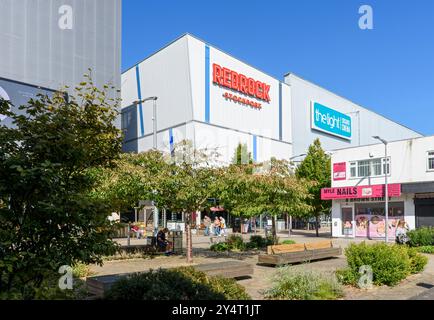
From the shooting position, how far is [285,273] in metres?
9.52

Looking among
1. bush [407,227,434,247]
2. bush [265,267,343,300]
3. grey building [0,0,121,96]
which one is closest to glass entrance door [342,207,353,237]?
bush [407,227,434,247]

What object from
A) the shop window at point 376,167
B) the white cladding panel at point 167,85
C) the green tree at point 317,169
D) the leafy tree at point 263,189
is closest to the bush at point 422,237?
the leafy tree at point 263,189

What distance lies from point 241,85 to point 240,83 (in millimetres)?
262

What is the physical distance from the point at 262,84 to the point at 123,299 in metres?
47.6

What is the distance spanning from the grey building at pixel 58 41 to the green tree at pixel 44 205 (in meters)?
33.7

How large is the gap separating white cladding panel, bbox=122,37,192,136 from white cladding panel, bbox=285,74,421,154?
18932 millimetres

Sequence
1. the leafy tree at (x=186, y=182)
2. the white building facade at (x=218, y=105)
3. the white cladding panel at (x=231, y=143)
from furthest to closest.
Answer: the white building facade at (x=218, y=105)
the white cladding panel at (x=231, y=143)
the leafy tree at (x=186, y=182)

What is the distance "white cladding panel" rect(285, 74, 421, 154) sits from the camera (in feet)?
192

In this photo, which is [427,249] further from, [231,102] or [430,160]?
[231,102]

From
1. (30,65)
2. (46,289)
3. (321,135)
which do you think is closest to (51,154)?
(46,289)

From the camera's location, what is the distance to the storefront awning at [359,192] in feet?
99.3

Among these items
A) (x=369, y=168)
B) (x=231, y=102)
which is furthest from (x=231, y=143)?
(x=369, y=168)

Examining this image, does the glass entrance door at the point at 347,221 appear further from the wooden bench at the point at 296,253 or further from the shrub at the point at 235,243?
the wooden bench at the point at 296,253

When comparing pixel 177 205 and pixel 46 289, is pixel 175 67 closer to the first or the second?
pixel 177 205
